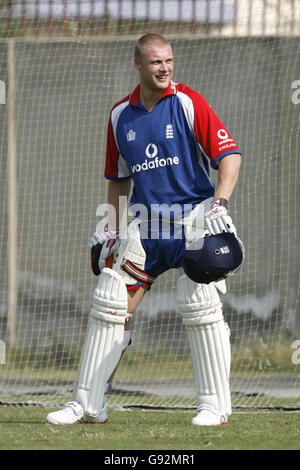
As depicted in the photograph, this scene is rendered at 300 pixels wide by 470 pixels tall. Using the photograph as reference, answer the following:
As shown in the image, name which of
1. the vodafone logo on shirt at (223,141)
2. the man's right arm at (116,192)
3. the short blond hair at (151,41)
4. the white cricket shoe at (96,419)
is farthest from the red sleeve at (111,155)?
the white cricket shoe at (96,419)

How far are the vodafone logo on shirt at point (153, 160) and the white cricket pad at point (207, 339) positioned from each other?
0.49 meters

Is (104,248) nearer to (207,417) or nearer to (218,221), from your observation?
(218,221)

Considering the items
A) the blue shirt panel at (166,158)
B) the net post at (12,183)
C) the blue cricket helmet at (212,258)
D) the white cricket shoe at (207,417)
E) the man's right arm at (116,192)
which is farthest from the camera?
the net post at (12,183)

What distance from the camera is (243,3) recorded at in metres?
6.18

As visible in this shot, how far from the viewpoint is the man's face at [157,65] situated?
3729 millimetres

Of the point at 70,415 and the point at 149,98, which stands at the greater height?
the point at 149,98

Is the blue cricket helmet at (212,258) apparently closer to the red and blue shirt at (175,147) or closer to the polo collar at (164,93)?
the red and blue shirt at (175,147)

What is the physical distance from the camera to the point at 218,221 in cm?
354

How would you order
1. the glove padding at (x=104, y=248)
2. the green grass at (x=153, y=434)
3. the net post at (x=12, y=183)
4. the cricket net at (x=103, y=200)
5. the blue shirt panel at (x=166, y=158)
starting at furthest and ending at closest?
the net post at (x=12, y=183) → the cricket net at (x=103, y=200) → the glove padding at (x=104, y=248) → the blue shirt panel at (x=166, y=158) → the green grass at (x=153, y=434)

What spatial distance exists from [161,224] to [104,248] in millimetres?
294

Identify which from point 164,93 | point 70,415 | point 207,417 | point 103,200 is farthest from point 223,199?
point 103,200

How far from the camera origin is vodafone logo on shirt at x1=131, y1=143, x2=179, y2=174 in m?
3.79

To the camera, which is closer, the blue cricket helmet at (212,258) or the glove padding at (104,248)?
the blue cricket helmet at (212,258)

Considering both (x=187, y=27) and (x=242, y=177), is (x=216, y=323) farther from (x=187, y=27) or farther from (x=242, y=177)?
(x=187, y=27)
